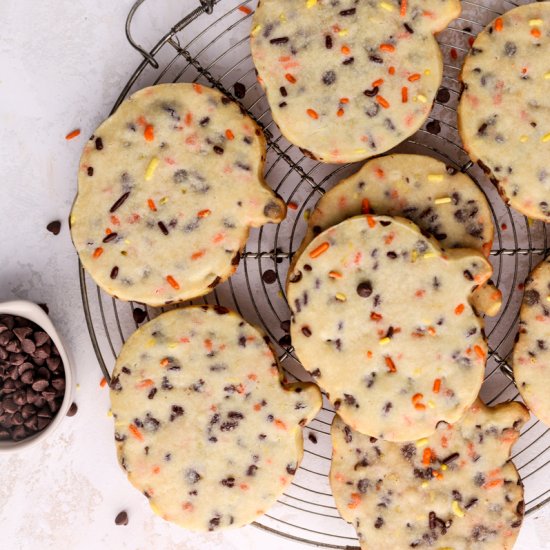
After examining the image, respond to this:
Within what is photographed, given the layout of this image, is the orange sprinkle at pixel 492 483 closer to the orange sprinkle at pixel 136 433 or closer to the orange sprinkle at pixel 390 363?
the orange sprinkle at pixel 390 363

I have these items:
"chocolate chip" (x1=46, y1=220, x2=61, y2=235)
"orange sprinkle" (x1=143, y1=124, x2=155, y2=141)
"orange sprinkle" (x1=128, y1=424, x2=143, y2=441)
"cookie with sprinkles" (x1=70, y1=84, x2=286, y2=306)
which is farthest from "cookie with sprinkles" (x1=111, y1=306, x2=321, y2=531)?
"orange sprinkle" (x1=143, y1=124, x2=155, y2=141)

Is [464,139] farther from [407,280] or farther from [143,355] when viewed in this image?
[143,355]

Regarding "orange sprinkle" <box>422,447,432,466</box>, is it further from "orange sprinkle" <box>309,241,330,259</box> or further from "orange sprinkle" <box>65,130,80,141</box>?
"orange sprinkle" <box>65,130,80,141</box>

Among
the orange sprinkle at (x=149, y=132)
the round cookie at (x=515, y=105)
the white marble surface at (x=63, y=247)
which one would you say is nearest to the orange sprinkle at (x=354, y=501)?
the white marble surface at (x=63, y=247)

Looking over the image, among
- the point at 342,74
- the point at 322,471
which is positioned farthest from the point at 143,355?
the point at 342,74

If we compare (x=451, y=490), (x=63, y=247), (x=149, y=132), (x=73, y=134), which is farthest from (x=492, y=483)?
(x=73, y=134)

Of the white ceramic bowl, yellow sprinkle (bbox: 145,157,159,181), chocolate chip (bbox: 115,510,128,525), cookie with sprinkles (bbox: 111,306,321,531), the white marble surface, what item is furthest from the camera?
chocolate chip (bbox: 115,510,128,525)
